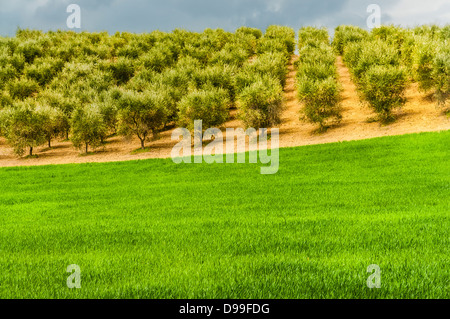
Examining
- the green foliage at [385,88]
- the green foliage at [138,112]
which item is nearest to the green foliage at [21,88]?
the green foliage at [138,112]

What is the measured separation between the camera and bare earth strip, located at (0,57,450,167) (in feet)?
113

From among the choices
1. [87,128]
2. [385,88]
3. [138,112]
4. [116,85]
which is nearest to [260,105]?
[385,88]

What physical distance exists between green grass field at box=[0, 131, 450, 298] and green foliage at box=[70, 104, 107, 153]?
17.8m

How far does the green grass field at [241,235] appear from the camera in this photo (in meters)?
5.93

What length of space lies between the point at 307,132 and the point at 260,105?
643 centimetres

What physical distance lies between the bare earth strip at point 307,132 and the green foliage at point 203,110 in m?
3.59

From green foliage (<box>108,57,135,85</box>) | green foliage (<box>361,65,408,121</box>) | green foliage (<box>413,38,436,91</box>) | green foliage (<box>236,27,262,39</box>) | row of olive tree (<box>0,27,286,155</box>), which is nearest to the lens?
green foliage (<box>361,65,408,121</box>)

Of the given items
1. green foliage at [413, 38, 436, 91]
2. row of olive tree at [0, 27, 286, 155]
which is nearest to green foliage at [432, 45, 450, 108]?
green foliage at [413, 38, 436, 91]

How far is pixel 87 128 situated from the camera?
41.6m

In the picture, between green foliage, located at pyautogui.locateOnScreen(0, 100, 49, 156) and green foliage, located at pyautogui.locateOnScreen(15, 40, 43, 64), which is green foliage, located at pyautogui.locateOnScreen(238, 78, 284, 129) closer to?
green foliage, located at pyautogui.locateOnScreen(0, 100, 49, 156)

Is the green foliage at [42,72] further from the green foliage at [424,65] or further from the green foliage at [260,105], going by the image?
the green foliage at [424,65]
